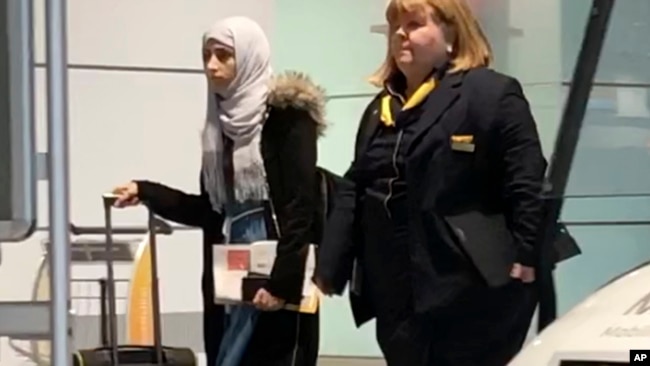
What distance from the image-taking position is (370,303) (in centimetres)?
377

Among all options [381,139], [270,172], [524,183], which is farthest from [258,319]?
[524,183]

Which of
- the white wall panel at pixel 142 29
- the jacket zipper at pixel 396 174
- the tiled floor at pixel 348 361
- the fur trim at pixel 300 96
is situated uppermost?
the white wall panel at pixel 142 29

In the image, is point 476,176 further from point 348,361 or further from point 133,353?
point 348,361

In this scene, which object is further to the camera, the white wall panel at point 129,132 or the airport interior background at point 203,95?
the white wall panel at point 129,132

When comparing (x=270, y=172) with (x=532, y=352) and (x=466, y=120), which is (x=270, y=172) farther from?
(x=532, y=352)

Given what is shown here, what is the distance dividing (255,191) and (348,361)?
106 inches

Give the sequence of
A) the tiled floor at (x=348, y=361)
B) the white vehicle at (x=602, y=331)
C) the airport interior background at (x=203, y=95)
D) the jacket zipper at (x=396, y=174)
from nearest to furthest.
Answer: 1. the white vehicle at (x=602, y=331)
2. the jacket zipper at (x=396, y=174)
3. the airport interior background at (x=203, y=95)
4. the tiled floor at (x=348, y=361)

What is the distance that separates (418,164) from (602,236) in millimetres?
1703

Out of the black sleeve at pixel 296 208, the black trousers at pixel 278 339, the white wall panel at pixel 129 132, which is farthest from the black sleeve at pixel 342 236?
the white wall panel at pixel 129 132

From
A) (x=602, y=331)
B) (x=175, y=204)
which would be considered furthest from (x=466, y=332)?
(x=602, y=331)

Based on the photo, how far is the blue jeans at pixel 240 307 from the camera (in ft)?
13.7

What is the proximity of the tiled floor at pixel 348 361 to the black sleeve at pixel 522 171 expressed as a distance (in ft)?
10.3

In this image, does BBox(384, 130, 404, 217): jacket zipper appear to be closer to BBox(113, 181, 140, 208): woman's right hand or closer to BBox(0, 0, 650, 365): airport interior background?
BBox(113, 181, 140, 208): woman's right hand

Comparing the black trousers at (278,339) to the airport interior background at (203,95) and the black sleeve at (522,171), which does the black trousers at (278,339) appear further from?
the airport interior background at (203,95)
